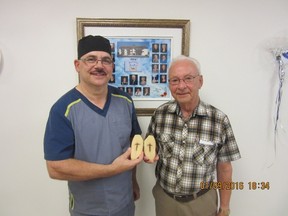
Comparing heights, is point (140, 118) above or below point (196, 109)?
below

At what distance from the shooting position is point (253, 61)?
4.30 ft

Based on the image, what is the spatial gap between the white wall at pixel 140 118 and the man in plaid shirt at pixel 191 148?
0.30 metres

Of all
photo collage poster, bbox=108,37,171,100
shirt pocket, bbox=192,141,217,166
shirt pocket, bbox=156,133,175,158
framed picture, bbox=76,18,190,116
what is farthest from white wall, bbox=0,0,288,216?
shirt pocket, bbox=192,141,217,166

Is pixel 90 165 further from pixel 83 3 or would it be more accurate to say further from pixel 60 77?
pixel 83 3

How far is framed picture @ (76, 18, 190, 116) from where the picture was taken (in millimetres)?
1203

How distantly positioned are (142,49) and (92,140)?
632mm

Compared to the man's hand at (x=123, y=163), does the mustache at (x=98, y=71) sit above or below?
above

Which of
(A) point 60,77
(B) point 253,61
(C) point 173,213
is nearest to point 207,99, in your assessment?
(B) point 253,61

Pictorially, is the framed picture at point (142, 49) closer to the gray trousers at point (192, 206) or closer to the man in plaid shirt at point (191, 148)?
the man in plaid shirt at point (191, 148)

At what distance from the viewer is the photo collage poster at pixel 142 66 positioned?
1.24 metres

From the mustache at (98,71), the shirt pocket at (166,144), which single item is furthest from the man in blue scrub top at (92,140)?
the shirt pocket at (166,144)

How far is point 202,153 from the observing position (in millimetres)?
1033

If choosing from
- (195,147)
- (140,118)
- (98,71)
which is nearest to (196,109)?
(195,147)
